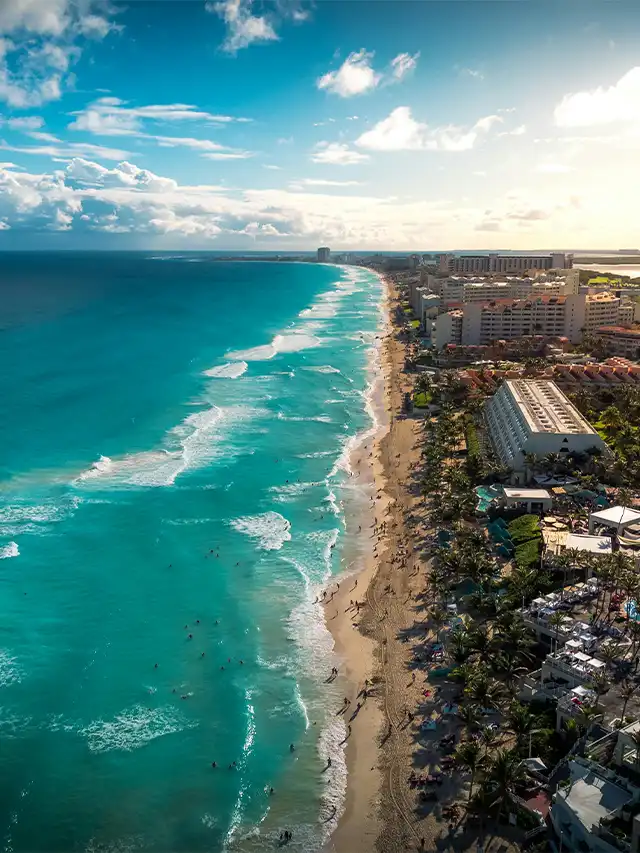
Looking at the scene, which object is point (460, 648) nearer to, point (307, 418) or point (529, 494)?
point (529, 494)

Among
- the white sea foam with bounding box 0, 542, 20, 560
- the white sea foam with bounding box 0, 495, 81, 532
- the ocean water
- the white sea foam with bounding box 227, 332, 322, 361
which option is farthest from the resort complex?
the white sea foam with bounding box 227, 332, 322, 361

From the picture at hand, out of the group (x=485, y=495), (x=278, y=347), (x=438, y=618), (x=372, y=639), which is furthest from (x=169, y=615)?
(x=278, y=347)

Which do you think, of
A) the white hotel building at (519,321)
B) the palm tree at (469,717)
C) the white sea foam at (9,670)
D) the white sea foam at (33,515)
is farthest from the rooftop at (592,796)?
the white hotel building at (519,321)

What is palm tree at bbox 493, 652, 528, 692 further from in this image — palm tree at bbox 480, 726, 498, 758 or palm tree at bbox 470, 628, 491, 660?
palm tree at bbox 480, 726, 498, 758

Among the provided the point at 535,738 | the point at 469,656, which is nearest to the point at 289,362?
the point at 469,656

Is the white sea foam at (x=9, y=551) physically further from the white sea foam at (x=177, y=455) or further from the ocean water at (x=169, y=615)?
the white sea foam at (x=177, y=455)
